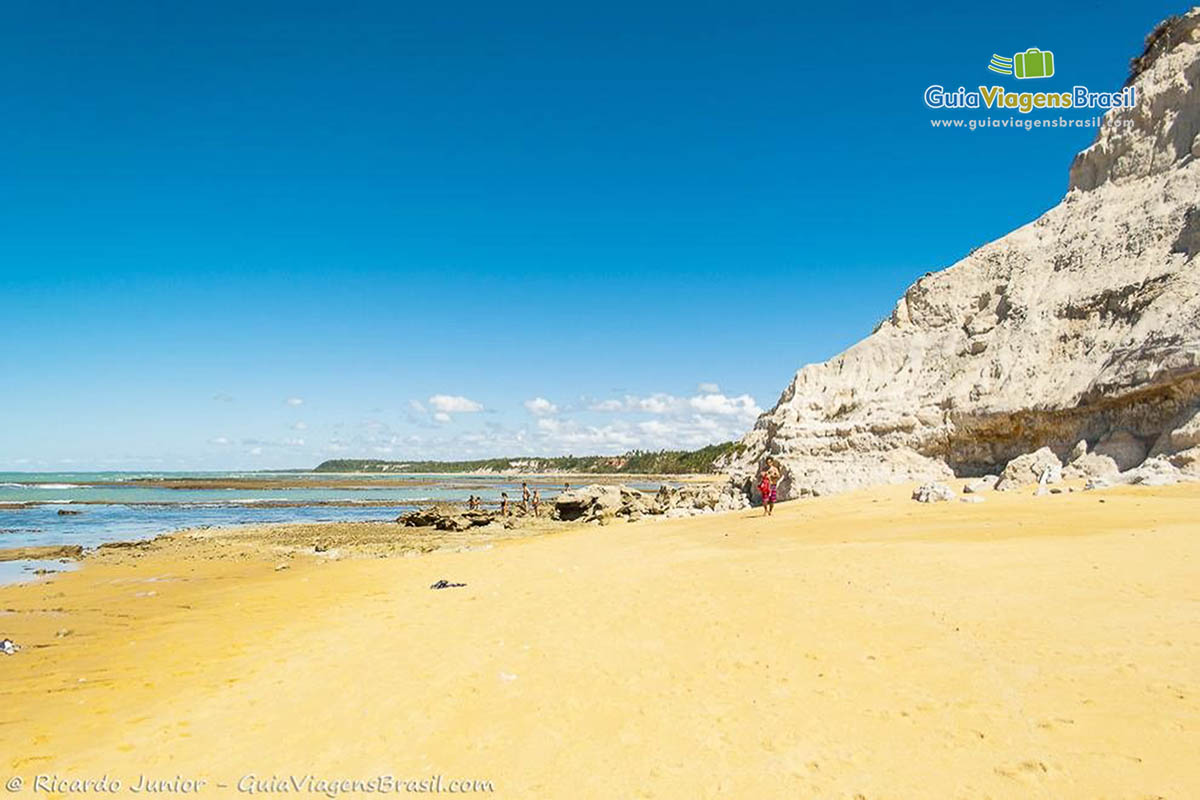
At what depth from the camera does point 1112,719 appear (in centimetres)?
529

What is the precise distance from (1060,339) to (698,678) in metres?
23.3

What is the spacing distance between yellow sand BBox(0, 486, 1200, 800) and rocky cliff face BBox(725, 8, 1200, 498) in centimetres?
832

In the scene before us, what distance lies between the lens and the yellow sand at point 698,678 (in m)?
5.16

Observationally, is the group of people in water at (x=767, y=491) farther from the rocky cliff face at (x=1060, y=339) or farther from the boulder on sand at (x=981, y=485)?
the boulder on sand at (x=981, y=485)

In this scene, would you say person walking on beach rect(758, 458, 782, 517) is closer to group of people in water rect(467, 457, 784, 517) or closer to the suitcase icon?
group of people in water rect(467, 457, 784, 517)

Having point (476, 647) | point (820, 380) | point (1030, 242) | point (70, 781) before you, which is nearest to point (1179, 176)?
point (1030, 242)

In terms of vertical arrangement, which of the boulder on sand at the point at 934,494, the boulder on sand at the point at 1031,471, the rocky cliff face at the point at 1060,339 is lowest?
the boulder on sand at the point at 934,494

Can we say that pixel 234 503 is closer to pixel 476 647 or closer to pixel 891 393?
pixel 891 393

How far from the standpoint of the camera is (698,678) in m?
7.16

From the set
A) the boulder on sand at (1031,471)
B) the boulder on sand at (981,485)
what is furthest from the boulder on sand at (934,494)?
the boulder on sand at (1031,471)

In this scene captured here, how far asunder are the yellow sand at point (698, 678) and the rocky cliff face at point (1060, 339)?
328 inches

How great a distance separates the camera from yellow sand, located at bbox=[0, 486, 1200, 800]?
16.9ft

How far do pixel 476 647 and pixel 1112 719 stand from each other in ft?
21.6

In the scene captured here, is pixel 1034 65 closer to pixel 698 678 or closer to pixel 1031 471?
pixel 1031 471
